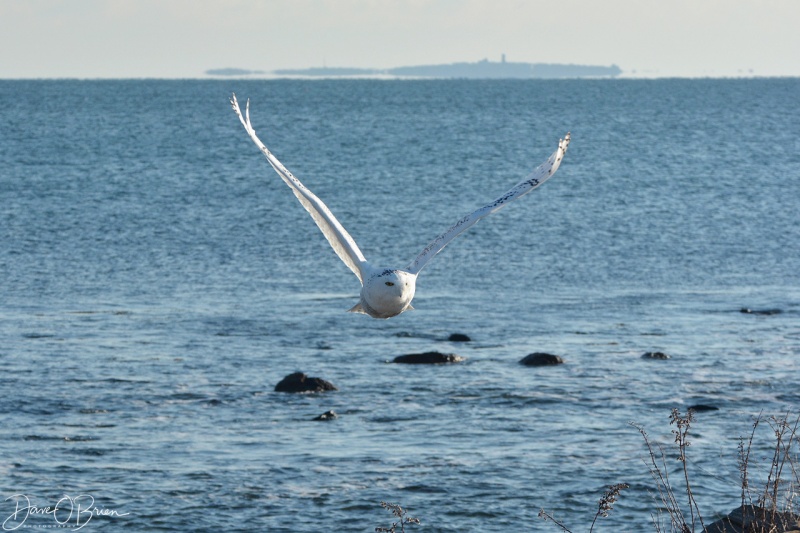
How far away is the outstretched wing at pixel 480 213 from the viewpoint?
52.6ft

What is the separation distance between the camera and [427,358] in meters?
33.8

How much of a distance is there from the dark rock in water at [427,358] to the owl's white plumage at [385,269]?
630 inches

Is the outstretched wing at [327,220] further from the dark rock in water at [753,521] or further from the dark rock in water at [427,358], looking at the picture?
the dark rock in water at [427,358]

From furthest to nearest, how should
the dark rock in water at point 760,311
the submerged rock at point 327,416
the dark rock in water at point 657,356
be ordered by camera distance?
the dark rock in water at point 760,311 < the dark rock in water at point 657,356 < the submerged rock at point 327,416

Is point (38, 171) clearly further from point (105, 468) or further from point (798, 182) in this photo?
point (105, 468)

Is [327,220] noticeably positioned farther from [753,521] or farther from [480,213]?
[753,521]

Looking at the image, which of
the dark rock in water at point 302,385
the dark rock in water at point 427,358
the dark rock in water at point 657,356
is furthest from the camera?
the dark rock in water at point 657,356

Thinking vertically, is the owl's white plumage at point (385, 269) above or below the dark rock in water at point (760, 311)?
above

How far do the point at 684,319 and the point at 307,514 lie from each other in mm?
19619

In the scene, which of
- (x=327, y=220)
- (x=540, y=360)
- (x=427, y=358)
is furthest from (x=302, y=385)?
(x=327, y=220)

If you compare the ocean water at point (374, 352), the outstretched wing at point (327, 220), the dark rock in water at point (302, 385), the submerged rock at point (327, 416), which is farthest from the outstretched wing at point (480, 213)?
the dark rock in water at point (302, 385)

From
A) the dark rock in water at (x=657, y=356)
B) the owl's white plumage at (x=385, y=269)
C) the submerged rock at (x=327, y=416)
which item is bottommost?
the submerged rock at (x=327, y=416)

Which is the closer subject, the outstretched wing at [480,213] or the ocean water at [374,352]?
the outstretched wing at [480,213]

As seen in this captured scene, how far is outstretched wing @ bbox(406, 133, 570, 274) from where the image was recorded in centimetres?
1605
